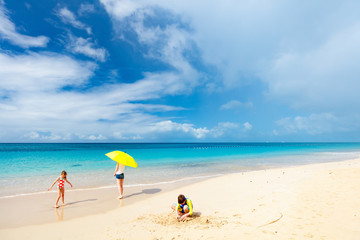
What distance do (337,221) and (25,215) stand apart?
11733 mm

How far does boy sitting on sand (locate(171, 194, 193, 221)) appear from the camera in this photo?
6680 millimetres

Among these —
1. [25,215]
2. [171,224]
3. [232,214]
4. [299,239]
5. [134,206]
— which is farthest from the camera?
[134,206]

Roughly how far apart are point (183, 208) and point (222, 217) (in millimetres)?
1452

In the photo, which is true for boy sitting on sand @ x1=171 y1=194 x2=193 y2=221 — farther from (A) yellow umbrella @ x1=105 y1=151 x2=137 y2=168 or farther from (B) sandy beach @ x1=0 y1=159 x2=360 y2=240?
(A) yellow umbrella @ x1=105 y1=151 x2=137 y2=168

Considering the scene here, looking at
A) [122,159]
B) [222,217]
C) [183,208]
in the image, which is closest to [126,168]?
[122,159]

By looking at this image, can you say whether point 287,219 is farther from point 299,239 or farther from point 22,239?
point 22,239

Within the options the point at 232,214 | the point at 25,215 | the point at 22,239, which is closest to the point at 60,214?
the point at 25,215

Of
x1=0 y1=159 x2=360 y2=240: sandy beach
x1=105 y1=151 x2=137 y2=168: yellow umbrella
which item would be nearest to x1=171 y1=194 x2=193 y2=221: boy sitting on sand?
x1=0 y1=159 x2=360 y2=240: sandy beach

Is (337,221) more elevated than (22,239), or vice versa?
(337,221)

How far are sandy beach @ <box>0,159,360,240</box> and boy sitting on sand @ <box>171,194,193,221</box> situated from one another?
9.1 inches

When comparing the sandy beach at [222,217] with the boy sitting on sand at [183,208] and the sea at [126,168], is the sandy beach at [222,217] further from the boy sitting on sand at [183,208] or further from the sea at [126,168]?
the sea at [126,168]

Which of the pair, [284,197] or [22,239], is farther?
A: [284,197]

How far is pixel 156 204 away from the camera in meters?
8.97

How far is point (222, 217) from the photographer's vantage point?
6.77m
